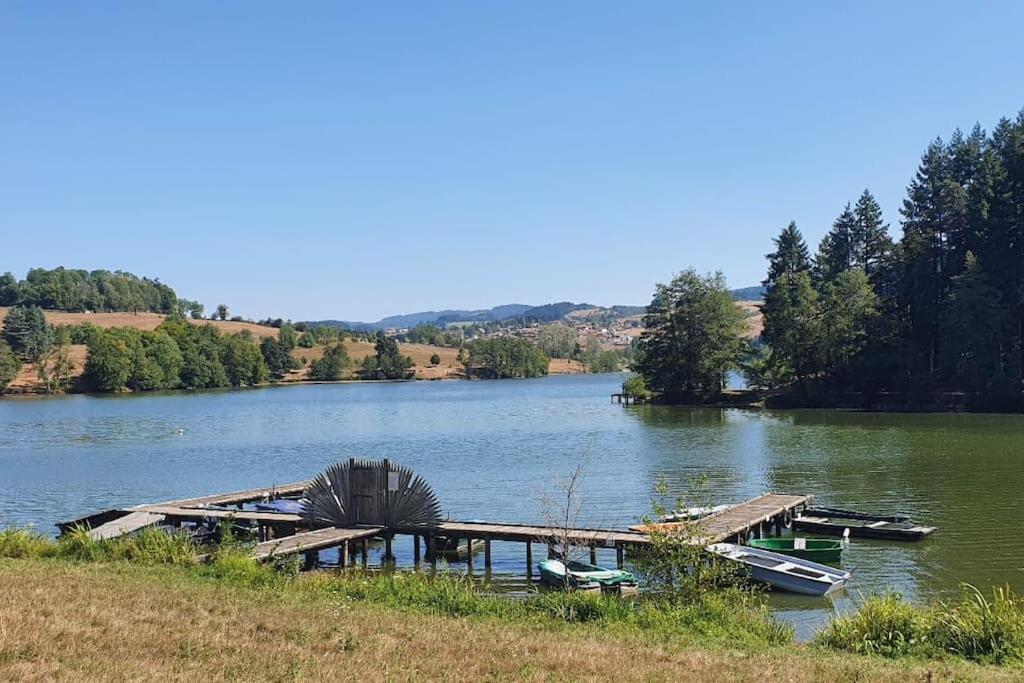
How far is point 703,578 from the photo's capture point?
18391 mm

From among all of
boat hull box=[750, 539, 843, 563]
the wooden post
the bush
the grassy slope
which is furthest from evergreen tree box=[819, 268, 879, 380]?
the grassy slope

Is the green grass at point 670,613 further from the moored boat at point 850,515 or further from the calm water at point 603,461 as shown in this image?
the moored boat at point 850,515

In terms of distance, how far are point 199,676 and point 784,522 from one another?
2610 centimetres

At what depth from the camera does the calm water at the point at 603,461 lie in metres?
29.7

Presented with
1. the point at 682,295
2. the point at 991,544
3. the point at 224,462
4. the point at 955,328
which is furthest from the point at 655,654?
the point at 682,295

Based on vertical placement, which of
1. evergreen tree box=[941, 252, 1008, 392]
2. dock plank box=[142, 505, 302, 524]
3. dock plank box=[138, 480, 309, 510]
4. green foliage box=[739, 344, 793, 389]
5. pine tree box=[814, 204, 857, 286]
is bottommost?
dock plank box=[138, 480, 309, 510]

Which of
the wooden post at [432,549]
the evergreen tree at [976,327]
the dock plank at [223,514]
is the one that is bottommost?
the wooden post at [432,549]

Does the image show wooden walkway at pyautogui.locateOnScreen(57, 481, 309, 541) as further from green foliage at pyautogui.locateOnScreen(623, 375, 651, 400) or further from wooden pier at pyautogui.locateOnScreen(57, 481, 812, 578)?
green foliage at pyautogui.locateOnScreen(623, 375, 651, 400)

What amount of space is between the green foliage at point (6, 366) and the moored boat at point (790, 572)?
142 metres

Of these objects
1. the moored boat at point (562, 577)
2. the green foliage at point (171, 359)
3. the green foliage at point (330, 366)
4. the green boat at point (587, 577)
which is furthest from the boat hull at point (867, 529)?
the green foliage at point (330, 366)

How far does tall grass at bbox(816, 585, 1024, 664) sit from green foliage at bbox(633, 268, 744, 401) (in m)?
86.5

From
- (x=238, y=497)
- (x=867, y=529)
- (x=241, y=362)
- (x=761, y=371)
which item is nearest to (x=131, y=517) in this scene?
(x=238, y=497)

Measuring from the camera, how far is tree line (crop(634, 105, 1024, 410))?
78.9 m

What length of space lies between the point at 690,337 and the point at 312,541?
81371 mm
